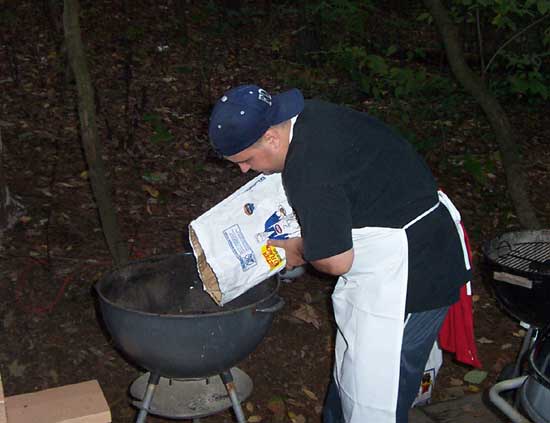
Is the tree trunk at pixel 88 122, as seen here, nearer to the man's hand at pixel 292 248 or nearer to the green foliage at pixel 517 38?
the man's hand at pixel 292 248

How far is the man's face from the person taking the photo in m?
2.60

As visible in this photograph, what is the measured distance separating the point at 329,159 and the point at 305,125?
0.48ft

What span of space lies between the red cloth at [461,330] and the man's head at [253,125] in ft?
3.43

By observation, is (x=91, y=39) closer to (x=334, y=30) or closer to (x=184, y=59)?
(x=184, y=59)

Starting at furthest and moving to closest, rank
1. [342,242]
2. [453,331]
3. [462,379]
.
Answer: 1. [462,379]
2. [453,331]
3. [342,242]

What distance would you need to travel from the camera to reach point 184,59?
8.23 metres

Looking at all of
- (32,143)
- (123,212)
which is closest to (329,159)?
(123,212)

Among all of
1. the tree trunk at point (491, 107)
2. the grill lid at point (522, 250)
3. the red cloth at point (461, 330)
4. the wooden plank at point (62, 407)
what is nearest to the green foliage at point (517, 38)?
the tree trunk at point (491, 107)

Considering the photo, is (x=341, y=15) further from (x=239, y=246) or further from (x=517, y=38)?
(x=239, y=246)

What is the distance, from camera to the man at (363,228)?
8.32 feet

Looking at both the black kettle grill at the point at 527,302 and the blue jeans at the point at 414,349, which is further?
the blue jeans at the point at 414,349

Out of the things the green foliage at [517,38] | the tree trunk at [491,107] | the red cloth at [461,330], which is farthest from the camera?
the green foliage at [517,38]

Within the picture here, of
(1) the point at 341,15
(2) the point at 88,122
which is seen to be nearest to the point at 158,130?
(2) the point at 88,122

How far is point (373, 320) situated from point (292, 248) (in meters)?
0.41
